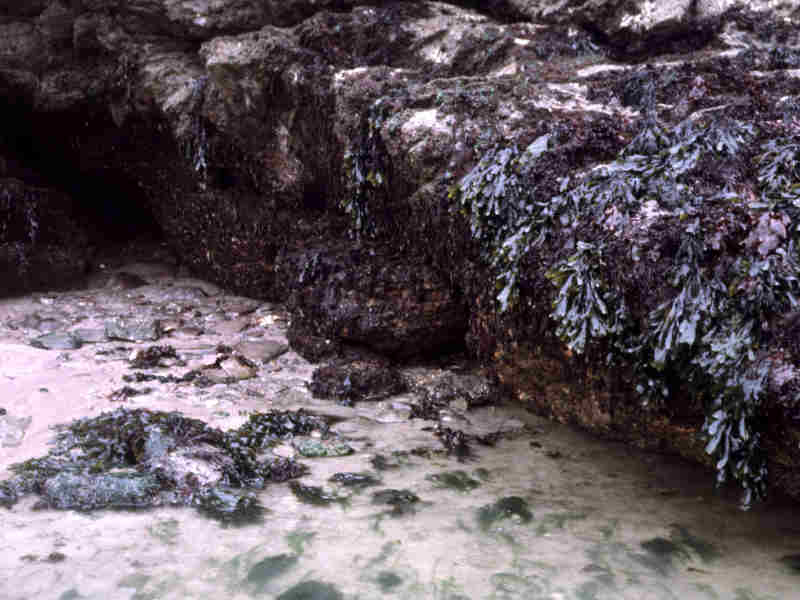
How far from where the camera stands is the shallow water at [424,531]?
304 cm

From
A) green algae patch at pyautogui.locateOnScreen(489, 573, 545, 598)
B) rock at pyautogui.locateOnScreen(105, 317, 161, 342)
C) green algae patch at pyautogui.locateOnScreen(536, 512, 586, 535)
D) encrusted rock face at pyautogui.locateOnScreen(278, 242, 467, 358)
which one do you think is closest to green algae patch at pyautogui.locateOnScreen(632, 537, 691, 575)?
green algae patch at pyautogui.locateOnScreen(536, 512, 586, 535)

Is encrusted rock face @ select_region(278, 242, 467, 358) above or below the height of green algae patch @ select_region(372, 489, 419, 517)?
above

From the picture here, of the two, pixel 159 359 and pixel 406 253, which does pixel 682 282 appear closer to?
pixel 406 253

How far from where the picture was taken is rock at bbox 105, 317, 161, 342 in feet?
23.0

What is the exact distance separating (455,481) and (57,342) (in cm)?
456

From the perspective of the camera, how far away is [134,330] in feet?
23.5

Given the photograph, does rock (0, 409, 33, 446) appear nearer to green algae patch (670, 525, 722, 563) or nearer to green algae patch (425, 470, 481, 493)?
green algae patch (425, 470, 481, 493)

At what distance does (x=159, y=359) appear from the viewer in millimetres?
6219

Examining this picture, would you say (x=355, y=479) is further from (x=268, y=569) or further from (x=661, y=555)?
(x=661, y=555)

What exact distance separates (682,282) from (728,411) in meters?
0.73

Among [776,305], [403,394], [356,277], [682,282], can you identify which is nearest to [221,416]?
[403,394]

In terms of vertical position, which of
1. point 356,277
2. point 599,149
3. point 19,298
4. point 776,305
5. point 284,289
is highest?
point 599,149

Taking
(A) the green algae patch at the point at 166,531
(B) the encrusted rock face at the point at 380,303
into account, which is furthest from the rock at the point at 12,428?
(B) the encrusted rock face at the point at 380,303

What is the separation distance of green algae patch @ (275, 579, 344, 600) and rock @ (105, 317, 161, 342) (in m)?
4.61
